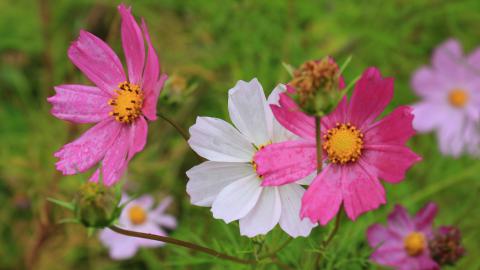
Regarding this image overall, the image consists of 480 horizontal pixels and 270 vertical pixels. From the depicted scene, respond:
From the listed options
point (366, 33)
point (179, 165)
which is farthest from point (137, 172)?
point (366, 33)

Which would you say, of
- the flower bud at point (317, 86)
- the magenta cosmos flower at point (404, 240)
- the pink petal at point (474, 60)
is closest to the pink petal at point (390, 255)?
the magenta cosmos flower at point (404, 240)

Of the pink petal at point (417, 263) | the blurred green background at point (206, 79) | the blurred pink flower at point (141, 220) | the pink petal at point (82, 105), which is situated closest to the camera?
the pink petal at point (82, 105)

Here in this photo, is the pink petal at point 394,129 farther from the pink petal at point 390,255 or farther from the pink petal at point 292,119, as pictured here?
the pink petal at point 390,255

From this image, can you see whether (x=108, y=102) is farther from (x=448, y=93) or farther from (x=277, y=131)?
(x=448, y=93)

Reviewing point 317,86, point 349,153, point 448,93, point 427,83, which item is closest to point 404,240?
point 349,153

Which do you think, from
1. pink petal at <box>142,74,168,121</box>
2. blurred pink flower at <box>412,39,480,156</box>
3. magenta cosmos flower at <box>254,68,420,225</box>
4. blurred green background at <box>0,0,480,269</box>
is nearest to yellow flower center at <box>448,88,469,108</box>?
blurred pink flower at <box>412,39,480,156</box>

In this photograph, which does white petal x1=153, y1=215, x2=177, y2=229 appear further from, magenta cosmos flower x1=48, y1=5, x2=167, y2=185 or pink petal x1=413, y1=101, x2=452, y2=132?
pink petal x1=413, y1=101, x2=452, y2=132

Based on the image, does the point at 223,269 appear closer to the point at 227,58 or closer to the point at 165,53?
the point at 227,58
